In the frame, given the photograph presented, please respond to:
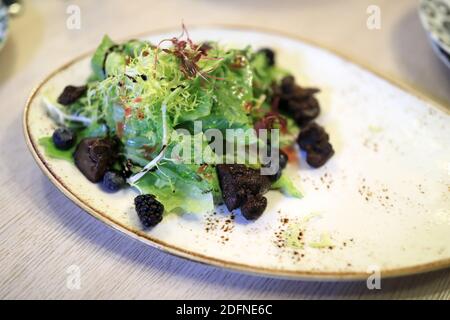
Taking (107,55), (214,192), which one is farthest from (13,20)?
(214,192)

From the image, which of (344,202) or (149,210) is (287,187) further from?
(149,210)

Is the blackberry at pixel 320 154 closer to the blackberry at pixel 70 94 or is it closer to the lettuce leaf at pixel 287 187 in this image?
the lettuce leaf at pixel 287 187

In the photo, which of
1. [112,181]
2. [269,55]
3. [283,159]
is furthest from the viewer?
[269,55]

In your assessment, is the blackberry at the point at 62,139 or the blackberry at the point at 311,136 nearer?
the blackberry at the point at 62,139

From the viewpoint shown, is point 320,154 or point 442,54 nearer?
point 320,154

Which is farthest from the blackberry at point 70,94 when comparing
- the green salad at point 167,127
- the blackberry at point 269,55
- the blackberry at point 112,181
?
the blackberry at point 269,55

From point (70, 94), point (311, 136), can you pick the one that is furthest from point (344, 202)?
point (70, 94)

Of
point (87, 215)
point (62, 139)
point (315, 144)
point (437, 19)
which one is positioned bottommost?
point (87, 215)

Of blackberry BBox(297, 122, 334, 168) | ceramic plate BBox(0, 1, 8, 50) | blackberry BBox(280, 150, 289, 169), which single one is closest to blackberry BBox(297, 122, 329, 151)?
blackberry BBox(297, 122, 334, 168)
